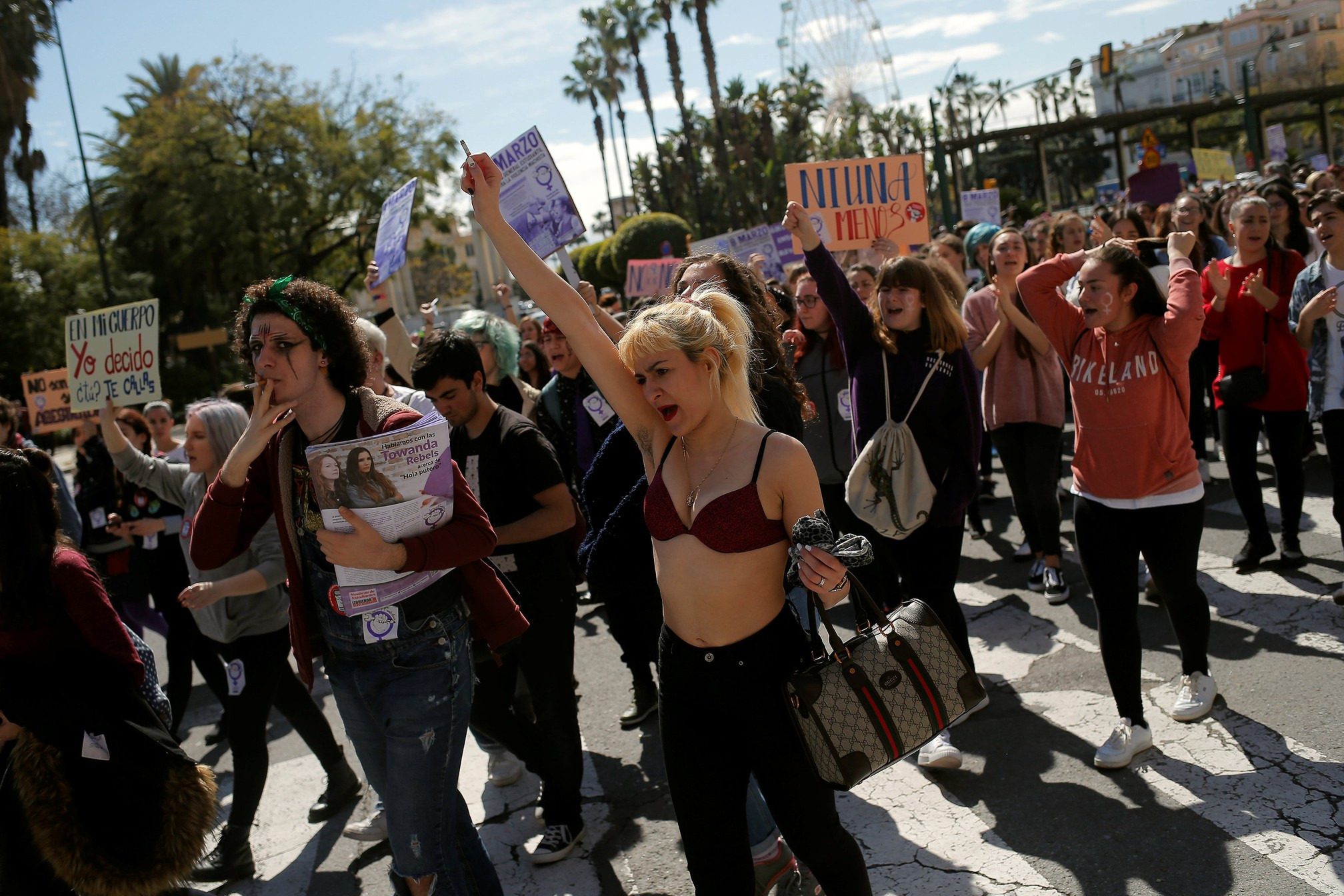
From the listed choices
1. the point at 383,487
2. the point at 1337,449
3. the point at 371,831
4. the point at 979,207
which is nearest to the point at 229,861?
the point at 371,831

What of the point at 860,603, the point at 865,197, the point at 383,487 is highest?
the point at 865,197

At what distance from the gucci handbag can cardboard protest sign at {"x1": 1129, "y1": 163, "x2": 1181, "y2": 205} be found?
11669 millimetres

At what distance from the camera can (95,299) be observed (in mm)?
31750

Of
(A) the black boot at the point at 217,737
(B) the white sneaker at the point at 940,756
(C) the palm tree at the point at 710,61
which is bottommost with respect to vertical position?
(A) the black boot at the point at 217,737

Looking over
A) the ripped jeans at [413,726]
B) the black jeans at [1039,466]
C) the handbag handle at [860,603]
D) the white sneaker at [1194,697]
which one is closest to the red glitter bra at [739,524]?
the handbag handle at [860,603]

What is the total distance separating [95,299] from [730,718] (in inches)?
1387

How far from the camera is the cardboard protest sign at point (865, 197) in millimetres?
7223

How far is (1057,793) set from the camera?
3.61m

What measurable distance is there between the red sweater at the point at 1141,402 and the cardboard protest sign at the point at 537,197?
242 cm

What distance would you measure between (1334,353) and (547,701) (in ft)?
13.8

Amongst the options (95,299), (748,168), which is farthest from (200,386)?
(748,168)

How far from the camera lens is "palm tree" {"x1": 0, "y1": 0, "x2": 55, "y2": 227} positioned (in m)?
39.2

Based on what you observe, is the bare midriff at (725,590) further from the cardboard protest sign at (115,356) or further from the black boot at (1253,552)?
the black boot at (1253,552)

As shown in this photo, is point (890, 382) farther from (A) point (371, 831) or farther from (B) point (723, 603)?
(A) point (371, 831)
